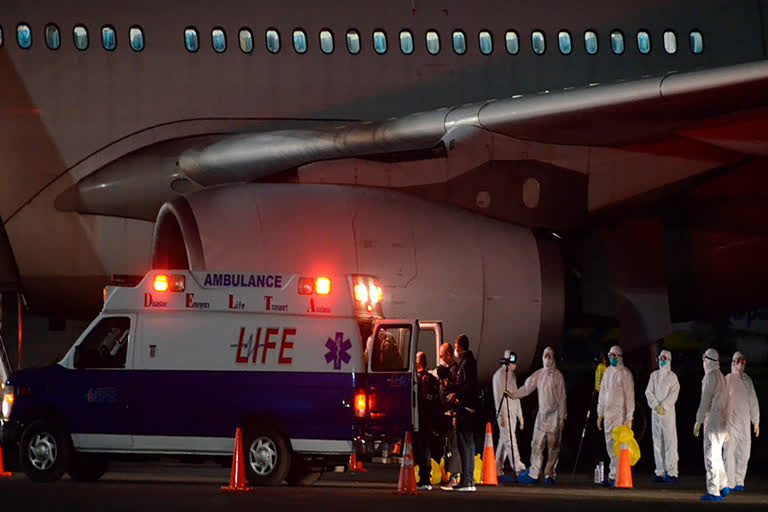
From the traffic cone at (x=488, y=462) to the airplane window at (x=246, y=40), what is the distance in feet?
19.8

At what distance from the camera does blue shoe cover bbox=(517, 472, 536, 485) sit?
47.7ft

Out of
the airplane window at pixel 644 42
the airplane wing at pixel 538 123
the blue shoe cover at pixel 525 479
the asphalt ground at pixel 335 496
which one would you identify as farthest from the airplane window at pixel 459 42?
the blue shoe cover at pixel 525 479

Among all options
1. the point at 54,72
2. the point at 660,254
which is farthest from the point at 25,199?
the point at 660,254

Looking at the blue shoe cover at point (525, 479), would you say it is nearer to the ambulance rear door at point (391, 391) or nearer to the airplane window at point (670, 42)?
the ambulance rear door at point (391, 391)

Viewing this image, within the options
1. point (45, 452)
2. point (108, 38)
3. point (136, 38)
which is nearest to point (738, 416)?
point (45, 452)

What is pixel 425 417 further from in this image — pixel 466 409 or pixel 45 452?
pixel 45 452

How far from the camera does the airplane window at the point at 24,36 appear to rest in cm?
1697

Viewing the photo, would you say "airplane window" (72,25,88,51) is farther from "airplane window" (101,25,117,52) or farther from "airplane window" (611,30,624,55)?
"airplane window" (611,30,624,55)

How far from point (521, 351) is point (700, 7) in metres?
6.13

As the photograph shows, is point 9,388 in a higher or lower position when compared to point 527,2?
lower

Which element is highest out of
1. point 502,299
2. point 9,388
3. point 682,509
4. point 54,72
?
point 54,72

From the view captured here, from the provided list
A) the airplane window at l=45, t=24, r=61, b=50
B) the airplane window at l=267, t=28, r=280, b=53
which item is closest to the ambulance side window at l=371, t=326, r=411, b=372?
the airplane window at l=267, t=28, r=280, b=53

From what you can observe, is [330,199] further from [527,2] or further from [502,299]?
[527,2]

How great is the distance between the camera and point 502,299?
50.6 ft
